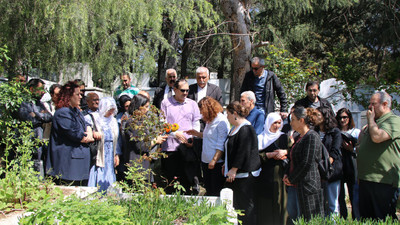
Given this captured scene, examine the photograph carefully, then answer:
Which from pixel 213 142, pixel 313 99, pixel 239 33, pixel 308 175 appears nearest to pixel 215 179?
pixel 213 142

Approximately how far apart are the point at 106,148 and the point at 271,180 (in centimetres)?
224

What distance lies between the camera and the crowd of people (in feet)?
12.4

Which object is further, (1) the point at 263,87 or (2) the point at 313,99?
(1) the point at 263,87

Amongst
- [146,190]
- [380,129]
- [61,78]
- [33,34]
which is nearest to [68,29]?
[33,34]

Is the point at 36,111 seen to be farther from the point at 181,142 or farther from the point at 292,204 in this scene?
the point at 292,204

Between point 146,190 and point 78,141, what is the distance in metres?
1.36

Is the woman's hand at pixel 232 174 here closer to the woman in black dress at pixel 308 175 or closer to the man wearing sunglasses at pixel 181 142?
the woman in black dress at pixel 308 175

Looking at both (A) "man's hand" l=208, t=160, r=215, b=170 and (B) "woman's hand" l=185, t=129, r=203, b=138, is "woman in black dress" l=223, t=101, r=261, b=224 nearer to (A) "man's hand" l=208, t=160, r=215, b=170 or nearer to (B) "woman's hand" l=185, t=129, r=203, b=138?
(A) "man's hand" l=208, t=160, r=215, b=170

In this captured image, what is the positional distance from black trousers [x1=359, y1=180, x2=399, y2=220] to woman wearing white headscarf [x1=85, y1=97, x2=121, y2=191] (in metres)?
3.19

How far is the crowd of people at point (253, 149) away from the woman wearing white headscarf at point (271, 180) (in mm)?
12

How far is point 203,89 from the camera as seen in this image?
5543 mm

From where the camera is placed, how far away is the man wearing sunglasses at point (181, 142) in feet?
15.9

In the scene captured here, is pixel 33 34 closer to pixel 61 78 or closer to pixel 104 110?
pixel 61 78

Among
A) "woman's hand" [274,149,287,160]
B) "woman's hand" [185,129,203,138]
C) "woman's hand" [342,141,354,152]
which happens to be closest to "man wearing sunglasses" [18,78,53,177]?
"woman's hand" [185,129,203,138]
